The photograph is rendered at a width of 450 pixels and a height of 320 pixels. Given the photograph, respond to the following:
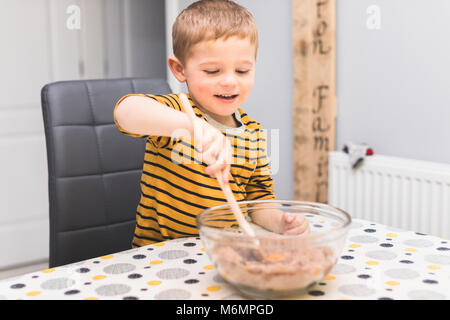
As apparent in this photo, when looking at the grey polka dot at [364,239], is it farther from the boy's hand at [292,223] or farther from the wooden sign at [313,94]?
the wooden sign at [313,94]

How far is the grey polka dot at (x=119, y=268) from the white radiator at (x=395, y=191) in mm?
1295

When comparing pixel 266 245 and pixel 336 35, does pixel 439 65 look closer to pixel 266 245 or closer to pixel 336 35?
pixel 336 35

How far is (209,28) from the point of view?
0.99m

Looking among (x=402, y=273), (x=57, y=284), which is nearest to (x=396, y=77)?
(x=402, y=273)

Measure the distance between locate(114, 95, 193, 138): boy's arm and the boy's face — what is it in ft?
0.47

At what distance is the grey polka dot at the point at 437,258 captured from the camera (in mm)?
812

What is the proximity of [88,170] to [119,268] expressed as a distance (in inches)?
19.5

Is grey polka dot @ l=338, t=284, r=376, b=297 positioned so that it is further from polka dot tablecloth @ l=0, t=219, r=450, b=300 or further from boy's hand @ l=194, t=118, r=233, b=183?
boy's hand @ l=194, t=118, r=233, b=183

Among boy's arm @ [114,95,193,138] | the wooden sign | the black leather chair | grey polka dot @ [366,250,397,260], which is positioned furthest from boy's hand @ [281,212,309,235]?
the wooden sign

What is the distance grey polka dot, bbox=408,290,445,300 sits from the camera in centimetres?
67

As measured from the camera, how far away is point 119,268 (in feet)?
2.58

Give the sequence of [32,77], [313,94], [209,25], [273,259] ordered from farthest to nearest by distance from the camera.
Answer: [32,77] → [313,94] → [209,25] → [273,259]

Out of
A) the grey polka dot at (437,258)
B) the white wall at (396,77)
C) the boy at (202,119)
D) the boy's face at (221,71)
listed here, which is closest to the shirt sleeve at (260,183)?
the boy at (202,119)

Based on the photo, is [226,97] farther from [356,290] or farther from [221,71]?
[356,290]
